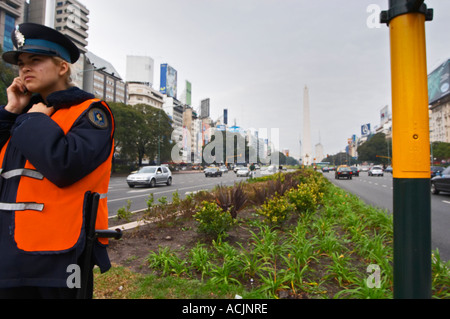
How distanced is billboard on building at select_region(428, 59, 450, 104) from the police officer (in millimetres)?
85935

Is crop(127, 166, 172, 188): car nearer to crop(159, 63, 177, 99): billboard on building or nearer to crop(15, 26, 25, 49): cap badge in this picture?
crop(15, 26, 25, 49): cap badge

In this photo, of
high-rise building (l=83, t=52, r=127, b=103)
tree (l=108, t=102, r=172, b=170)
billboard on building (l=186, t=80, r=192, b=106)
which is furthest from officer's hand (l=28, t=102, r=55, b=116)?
billboard on building (l=186, t=80, r=192, b=106)

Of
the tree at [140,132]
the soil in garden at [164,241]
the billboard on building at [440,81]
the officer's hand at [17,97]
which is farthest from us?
the billboard on building at [440,81]

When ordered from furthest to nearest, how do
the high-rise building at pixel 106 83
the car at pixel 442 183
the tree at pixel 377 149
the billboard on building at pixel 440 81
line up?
the tree at pixel 377 149 → the high-rise building at pixel 106 83 → the billboard on building at pixel 440 81 → the car at pixel 442 183

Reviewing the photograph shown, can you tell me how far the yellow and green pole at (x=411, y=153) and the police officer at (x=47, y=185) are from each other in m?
1.48

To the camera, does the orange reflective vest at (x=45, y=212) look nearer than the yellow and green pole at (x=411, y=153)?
Yes

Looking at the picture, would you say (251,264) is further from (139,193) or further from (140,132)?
(140,132)

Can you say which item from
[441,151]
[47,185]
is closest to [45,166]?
[47,185]

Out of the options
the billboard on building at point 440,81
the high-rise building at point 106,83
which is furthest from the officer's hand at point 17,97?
the high-rise building at point 106,83

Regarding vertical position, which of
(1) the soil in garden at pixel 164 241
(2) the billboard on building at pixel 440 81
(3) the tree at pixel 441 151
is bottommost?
(1) the soil in garden at pixel 164 241

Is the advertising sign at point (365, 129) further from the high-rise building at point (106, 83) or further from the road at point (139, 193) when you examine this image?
the road at point (139, 193)

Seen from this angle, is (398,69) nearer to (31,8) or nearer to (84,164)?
(84,164)

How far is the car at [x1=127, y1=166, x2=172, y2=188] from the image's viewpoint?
58.7ft

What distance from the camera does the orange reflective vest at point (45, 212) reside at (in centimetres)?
110
